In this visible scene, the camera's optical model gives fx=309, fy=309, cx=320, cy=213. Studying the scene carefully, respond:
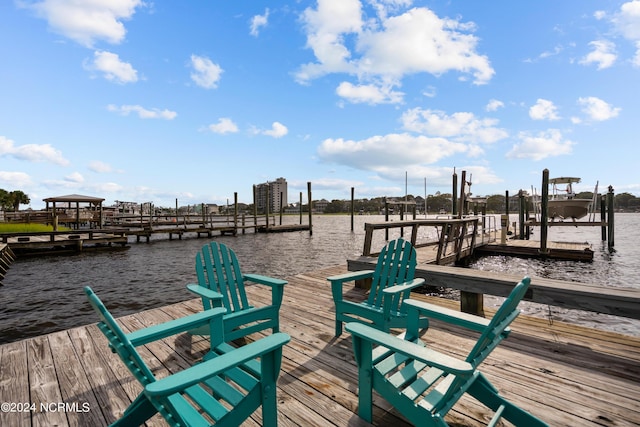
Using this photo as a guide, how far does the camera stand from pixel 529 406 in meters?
2.00

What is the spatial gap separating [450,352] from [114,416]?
260 centimetres

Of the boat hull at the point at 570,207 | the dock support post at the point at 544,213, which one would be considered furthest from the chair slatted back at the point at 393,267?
the boat hull at the point at 570,207

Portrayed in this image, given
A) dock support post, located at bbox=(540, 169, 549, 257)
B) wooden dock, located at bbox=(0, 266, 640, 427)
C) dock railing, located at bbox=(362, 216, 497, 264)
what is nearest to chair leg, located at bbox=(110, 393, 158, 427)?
wooden dock, located at bbox=(0, 266, 640, 427)

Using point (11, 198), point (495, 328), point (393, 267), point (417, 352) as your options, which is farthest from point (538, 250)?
point (11, 198)

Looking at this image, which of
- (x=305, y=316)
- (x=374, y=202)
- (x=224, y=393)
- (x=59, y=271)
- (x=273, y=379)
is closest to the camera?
(x=273, y=379)

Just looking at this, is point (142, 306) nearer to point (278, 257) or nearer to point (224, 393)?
point (224, 393)

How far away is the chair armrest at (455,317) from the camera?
1.80m

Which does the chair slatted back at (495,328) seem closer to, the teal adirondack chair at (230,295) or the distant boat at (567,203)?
the teal adirondack chair at (230,295)

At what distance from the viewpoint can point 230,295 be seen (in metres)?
2.96

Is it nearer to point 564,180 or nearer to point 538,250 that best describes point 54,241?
point 538,250

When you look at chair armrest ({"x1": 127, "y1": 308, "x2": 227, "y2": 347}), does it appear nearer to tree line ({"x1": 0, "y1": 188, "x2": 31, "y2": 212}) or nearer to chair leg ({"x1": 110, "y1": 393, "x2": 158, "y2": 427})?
chair leg ({"x1": 110, "y1": 393, "x2": 158, "y2": 427})

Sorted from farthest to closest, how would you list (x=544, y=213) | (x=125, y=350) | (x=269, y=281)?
1. (x=544, y=213)
2. (x=269, y=281)
3. (x=125, y=350)

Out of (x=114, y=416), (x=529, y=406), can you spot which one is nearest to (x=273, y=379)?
(x=114, y=416)

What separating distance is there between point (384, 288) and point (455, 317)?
3.44 ft
